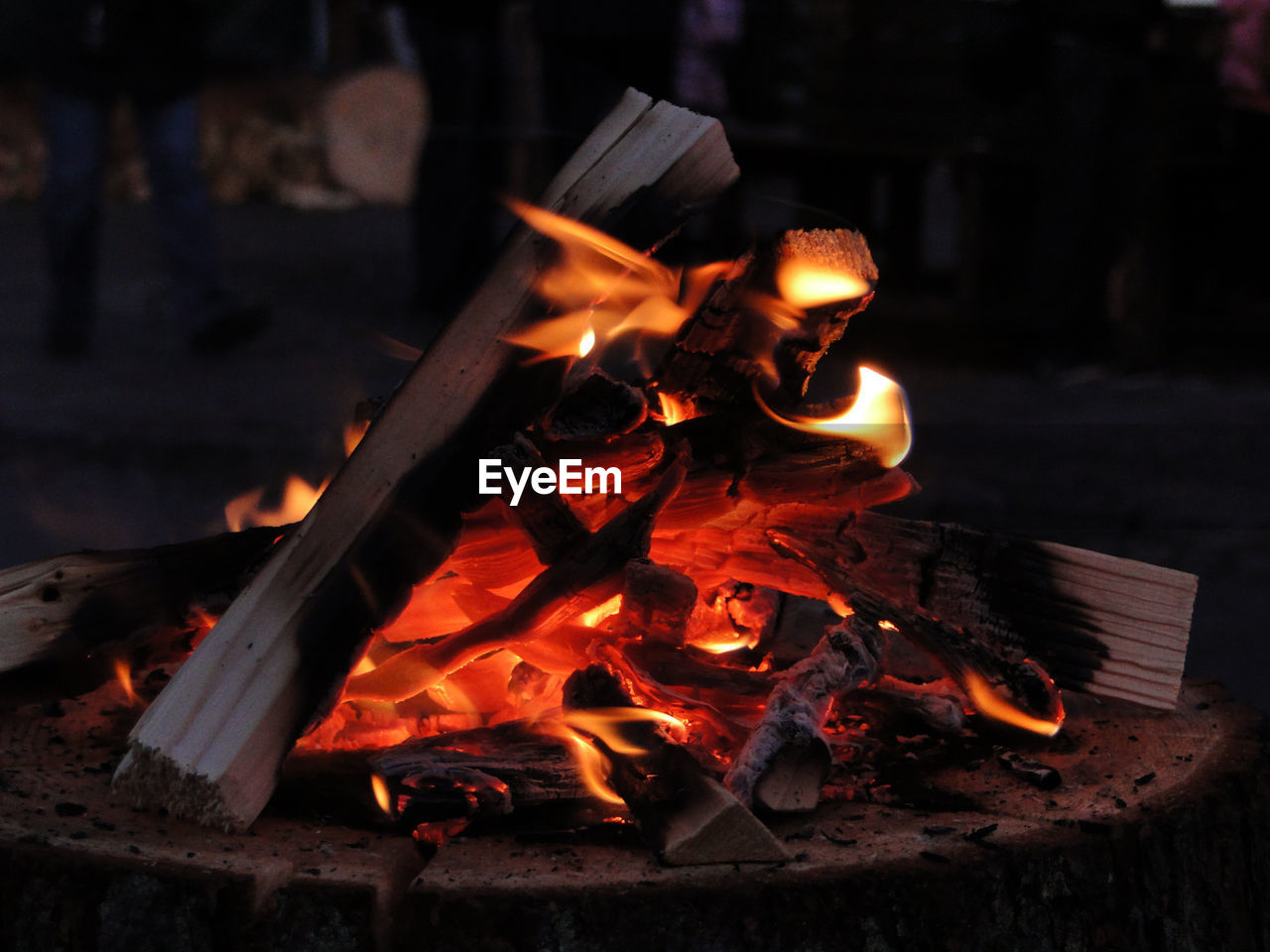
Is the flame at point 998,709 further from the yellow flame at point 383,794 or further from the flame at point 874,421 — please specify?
the yellow flame at point 383,794

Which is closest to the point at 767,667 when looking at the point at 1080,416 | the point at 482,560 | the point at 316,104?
the point at 482,560

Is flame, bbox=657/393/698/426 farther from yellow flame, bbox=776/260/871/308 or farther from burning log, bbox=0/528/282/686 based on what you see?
burning log, bbox=0/528/282/686

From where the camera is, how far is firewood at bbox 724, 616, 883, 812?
1392 millimetres

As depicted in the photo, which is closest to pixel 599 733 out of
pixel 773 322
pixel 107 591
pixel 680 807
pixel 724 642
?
pixel 680 807

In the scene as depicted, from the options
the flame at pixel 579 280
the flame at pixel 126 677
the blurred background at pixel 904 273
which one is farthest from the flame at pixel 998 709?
the blurred background at pixel 904 273

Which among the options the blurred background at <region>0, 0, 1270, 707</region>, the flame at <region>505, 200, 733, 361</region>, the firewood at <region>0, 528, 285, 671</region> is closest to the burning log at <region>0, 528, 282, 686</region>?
the firewood at <region>0, 528, 285, 671</region>

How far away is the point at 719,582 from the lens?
1.86 meters

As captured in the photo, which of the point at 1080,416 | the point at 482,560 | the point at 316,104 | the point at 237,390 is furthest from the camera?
the point at 316,104

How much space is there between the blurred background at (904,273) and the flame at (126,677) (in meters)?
1.82

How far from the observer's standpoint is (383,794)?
54.7 inches

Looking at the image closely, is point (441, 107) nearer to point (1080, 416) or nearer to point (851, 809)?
point (1080, 416)

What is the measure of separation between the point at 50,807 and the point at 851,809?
83 cm

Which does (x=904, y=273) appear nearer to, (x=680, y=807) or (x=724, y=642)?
(x=724, y=642)

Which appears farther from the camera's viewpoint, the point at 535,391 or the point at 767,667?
the point at 767,667
